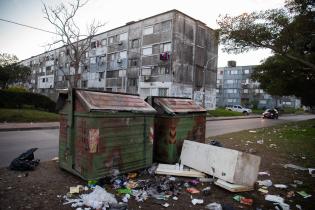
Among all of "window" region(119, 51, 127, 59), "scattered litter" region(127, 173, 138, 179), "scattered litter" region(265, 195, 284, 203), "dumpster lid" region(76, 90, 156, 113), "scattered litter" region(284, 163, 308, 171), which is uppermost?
"window" region(119, 51, 127, 59)

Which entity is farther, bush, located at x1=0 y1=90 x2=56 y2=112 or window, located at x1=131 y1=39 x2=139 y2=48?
window, located at x1=131 y1=39 x2=139 y2=48

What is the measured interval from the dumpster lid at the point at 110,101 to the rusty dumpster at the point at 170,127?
560mm

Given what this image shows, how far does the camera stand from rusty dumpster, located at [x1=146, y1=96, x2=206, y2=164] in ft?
19.8

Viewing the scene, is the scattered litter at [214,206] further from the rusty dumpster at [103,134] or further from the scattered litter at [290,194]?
the rusty dumpster at [103,134]

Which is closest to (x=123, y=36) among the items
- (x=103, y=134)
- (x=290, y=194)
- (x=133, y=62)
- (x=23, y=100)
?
(x=133, y=62)

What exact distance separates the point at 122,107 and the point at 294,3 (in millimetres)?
12737

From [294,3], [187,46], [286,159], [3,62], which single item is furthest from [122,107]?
[3,62]

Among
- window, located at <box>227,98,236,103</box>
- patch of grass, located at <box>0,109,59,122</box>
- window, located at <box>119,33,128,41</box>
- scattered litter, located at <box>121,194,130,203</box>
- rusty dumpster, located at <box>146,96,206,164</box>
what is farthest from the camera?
window, located at <box>227,98,236,103</box>

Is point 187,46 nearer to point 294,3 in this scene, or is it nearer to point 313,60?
point 313,60

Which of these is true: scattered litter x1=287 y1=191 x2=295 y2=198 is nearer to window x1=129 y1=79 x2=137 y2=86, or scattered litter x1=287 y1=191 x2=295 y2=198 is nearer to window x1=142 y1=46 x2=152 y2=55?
window x1=142 y1=46 x2=152 y2=55

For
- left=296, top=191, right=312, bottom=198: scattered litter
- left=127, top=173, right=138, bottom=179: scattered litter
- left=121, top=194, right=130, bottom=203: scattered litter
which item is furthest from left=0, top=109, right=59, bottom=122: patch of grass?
left=296, top=191, right=312, bottom=198: scattered litter

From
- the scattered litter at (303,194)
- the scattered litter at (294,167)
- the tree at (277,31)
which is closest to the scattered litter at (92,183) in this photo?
the scattered litter at (303,194)

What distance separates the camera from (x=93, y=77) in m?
44.4

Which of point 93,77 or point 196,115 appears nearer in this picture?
point 196,115
